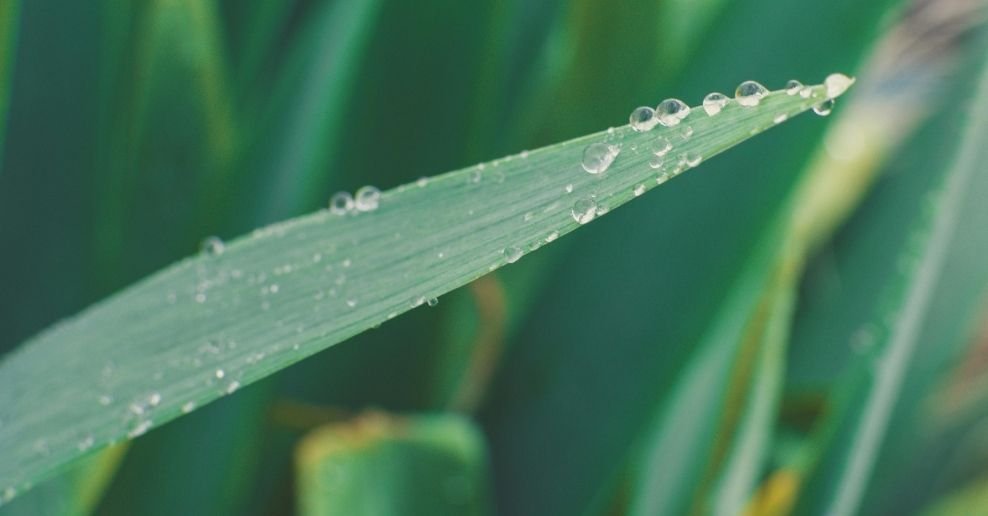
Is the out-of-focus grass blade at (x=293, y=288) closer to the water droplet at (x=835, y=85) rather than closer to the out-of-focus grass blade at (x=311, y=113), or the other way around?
the water droplet at (x=835, y=85)

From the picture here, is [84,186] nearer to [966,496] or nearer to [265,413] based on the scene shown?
[265,413]

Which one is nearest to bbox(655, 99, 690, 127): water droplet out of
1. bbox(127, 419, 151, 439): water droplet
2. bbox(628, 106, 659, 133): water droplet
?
bbox(628, 106, 659, 133): water droplet

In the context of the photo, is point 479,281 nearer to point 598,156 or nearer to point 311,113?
point 311,113

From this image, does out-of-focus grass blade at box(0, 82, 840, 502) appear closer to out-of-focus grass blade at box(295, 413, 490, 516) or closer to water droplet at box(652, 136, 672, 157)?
water droplet at box(652, 136, 672, 157)

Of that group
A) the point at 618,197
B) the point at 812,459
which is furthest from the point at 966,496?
the point at 618,197

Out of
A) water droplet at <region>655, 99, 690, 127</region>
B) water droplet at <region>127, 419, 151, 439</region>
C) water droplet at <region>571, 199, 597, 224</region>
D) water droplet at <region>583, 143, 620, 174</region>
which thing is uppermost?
water droplet at <region>655, 99, 690, 127</region>

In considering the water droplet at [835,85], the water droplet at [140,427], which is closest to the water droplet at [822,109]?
the water droplet at [835,85]
